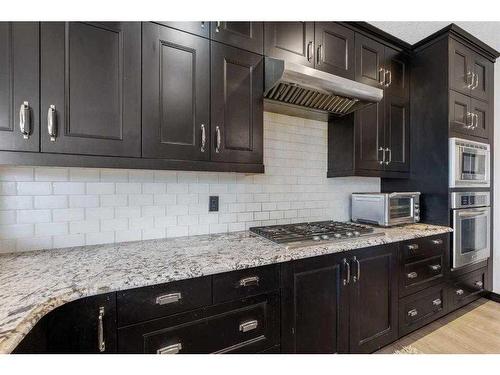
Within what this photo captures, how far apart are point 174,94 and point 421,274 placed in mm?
2254

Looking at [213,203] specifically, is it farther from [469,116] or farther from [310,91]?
[469,116]

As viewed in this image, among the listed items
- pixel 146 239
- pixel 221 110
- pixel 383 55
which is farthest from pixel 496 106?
pixel 146 239

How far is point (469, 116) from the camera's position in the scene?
2309 millimetres

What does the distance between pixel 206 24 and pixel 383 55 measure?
1.66m

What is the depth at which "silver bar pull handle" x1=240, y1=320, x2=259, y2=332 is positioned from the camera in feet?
3.91

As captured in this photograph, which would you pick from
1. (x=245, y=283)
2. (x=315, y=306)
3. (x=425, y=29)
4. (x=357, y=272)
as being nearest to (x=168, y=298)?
(x=245, y=283)

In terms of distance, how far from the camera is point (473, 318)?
2.22 meters

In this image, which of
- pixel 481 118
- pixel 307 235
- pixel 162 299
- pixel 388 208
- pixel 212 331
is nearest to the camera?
pixel 162 299

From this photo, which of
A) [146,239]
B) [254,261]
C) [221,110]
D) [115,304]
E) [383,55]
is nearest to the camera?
[115,304]

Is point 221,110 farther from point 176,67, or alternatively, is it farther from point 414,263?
point 414,263

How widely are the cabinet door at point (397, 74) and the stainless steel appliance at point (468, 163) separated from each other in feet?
2.09

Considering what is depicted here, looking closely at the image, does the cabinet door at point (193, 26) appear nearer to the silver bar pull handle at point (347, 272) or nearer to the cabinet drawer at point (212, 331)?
the cabinet drawer at point (212, 331)

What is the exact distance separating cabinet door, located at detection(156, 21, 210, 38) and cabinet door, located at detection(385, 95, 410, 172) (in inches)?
67.9

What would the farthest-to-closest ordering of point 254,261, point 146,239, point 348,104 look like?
point 348,104
point 146,239
point 254,261
